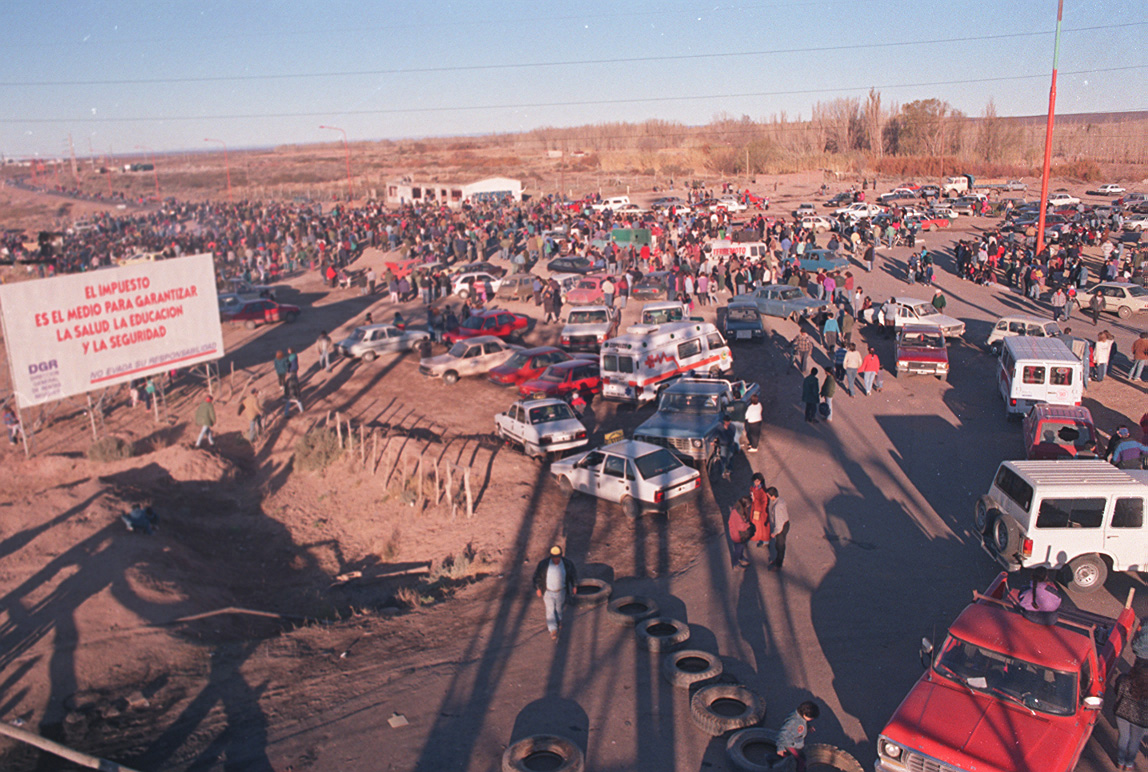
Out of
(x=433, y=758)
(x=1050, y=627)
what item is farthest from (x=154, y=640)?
(x=1050, y=627)

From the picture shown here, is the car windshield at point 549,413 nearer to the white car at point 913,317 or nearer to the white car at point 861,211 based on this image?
the white car at point 913,317

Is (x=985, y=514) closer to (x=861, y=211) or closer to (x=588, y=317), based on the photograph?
(x=588, y=317)

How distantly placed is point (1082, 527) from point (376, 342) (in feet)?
75.9

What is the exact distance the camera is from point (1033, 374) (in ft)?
61.8

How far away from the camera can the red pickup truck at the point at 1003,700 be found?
277 inches

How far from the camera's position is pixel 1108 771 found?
25.4 feet

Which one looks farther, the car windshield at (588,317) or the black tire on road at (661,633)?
the car windshield at (588,317)

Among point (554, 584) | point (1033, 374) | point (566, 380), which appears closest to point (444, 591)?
point (554, 584)

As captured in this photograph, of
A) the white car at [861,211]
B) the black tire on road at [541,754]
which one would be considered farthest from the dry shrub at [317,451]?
the white car at [861,211]

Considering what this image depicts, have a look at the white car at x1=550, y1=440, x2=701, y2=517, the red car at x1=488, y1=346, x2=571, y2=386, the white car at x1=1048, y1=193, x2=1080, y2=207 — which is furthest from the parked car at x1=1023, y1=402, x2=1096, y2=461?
the white car at x1=1048, y1=193, x2=1080, y2=207

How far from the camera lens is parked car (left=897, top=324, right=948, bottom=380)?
22.4 m

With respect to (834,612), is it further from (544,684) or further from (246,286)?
(246,286)

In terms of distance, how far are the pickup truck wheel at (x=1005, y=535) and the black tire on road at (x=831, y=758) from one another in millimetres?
5355

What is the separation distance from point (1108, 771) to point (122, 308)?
19.4 metres
